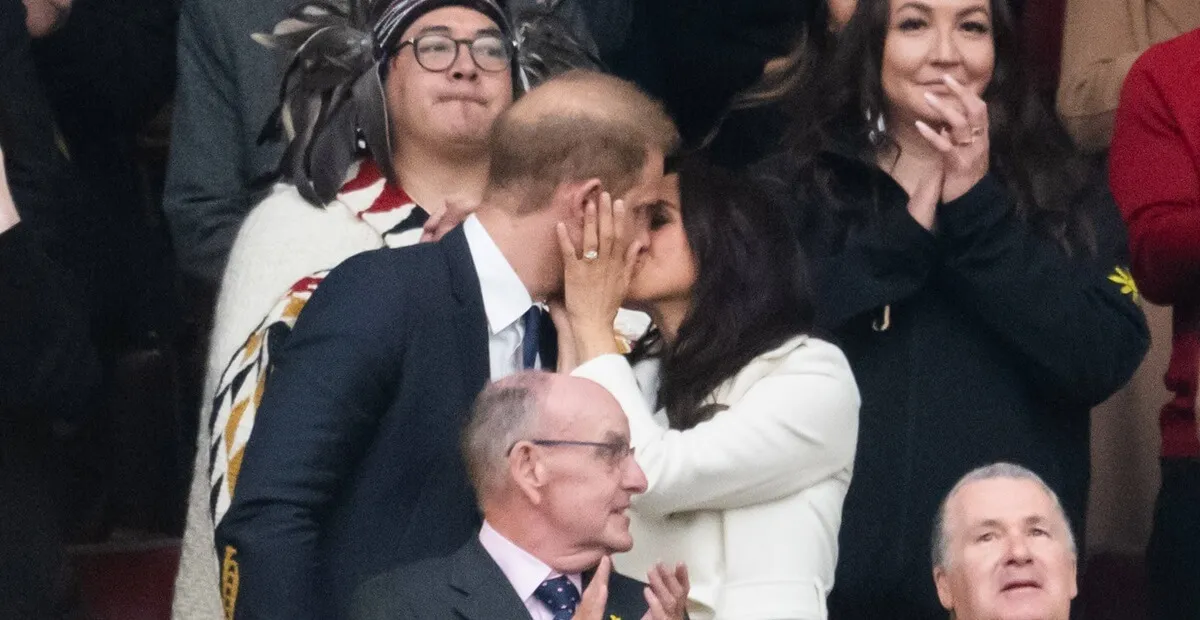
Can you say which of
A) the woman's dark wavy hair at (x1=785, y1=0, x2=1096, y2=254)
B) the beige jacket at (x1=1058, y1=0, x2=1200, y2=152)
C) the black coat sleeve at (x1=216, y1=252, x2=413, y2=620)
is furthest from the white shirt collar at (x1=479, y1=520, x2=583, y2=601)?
the beige jacket at (x1=1058, y1=0, x2=1200, y2=152)

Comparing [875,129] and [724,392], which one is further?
[875,129]

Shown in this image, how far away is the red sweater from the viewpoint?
4.55m

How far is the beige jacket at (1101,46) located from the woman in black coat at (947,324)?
644 mm

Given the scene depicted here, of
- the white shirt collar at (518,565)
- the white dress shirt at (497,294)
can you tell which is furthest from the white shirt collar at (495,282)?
the white shirt collar at (518,565)

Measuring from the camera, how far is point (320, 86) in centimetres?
453

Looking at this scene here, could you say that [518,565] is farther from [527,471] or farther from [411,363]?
[411,363]

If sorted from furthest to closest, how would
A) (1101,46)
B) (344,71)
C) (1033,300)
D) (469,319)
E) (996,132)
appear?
(1101,46), (996,132), (344,71), (1033,300), (469,319)

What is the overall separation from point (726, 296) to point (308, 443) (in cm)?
79

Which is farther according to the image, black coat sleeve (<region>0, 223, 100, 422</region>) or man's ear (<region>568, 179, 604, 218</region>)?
black coat sleeve (<region>0, 223, 100, 422</region>)

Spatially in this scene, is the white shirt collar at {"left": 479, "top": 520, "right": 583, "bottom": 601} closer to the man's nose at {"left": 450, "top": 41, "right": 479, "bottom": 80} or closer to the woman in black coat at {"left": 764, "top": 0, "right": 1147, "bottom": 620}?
the woman in black coat at {"left": 764, "top": 0, "right": 1147, "bottom": 620}

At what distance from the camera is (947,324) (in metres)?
4.44

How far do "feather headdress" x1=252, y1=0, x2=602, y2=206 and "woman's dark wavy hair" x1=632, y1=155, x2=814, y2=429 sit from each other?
603mm

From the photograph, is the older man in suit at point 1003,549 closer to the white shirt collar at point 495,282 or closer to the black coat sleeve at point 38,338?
the white shirt collar at point 495,282

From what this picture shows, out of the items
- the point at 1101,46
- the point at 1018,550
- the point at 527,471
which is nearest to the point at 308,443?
the point at 527,471
